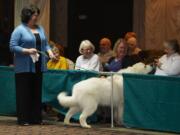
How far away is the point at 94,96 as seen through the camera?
12.1m

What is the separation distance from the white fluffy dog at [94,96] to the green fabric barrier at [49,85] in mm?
322

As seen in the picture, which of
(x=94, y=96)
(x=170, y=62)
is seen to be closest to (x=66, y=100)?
(x=94, y=96)

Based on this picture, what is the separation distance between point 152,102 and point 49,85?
7.42 ft

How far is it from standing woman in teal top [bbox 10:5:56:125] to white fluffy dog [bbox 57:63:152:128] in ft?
1.73

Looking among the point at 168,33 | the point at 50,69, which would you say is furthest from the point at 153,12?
the point at 50,69

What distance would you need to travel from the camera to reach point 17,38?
1184 centimetres

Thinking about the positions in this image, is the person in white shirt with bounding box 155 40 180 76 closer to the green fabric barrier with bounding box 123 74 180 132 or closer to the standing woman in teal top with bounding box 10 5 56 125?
the green fabric barrier with bounding box 123 74 180 132

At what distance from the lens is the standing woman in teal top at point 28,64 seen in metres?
11.9

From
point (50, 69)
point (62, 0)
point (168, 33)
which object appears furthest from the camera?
point (62, 0)

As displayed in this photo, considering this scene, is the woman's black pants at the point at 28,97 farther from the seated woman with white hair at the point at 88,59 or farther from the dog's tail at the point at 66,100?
the seated woman with white hair at the point at 88,59

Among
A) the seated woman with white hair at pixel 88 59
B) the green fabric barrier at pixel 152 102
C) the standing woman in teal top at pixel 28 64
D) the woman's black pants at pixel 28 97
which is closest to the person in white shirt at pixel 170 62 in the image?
the green fabric barrier at pixel 152 102

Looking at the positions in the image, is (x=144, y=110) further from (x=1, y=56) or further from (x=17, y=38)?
(x=1, y=56)

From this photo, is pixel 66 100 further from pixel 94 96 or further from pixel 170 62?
pixel 170 62

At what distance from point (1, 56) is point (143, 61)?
447 cm
